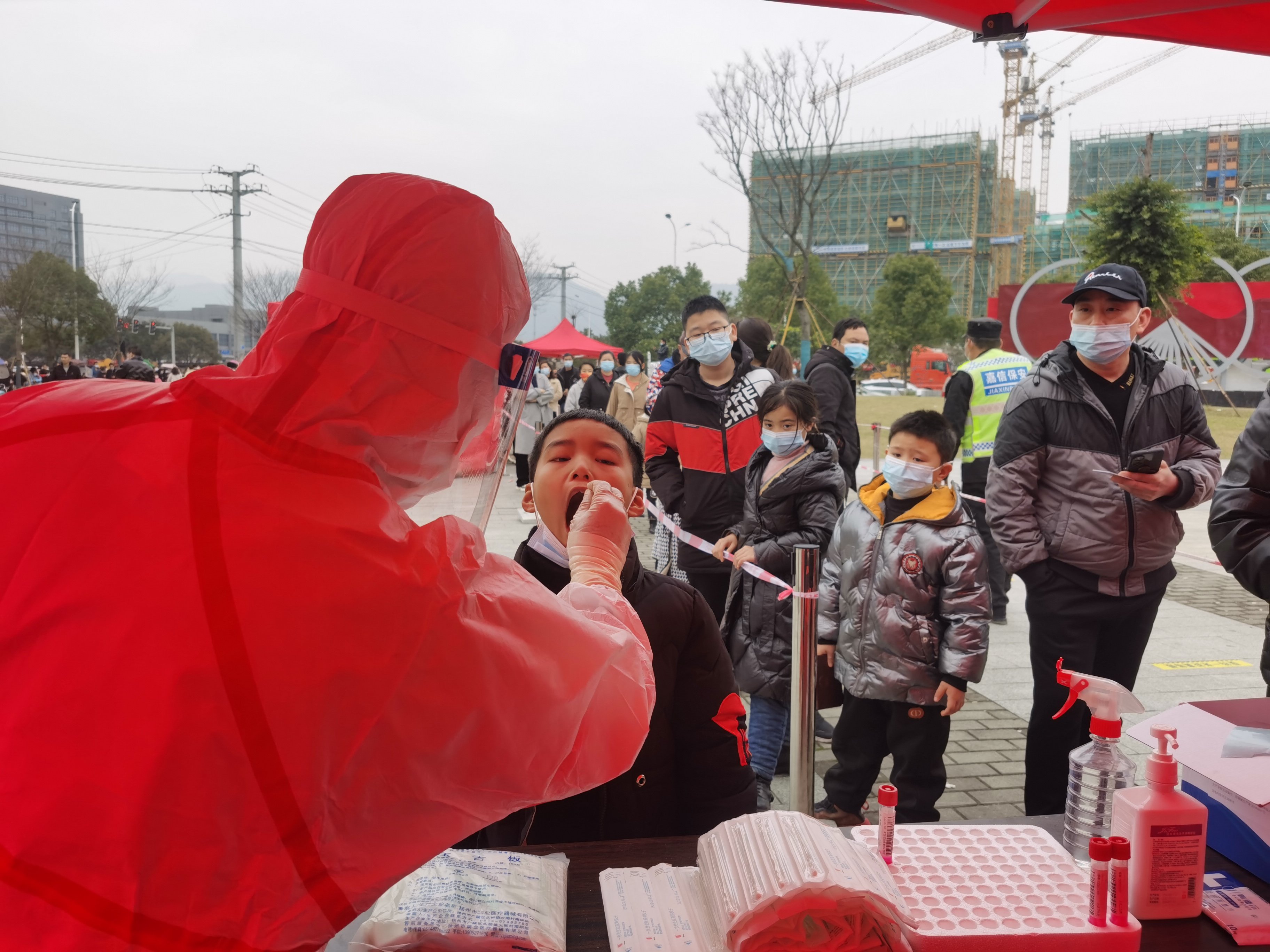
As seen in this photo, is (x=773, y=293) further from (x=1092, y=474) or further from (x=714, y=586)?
(x=1092, y=474)

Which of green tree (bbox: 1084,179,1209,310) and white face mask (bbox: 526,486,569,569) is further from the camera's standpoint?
green tree (bbox: 1084,179,1209,310)

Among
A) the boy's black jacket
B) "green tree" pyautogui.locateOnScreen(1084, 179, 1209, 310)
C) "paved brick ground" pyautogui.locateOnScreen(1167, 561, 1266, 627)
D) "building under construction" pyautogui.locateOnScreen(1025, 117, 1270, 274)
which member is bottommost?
"paved brick ground" pyautogui.locateOnScreen(1167, 561, 1266, 627)

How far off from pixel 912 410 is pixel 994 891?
739 cm

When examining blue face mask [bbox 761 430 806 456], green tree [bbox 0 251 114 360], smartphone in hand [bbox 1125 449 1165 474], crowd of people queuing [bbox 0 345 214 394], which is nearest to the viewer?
smartphone in hand [bbox 1125 449 1165 474]

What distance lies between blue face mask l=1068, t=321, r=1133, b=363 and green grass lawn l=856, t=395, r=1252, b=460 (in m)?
4.80

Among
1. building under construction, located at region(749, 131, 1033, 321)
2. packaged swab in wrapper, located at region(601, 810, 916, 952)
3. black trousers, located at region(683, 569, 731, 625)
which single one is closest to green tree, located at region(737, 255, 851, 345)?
building under construction, located at region(749, 131, 1033, 321)

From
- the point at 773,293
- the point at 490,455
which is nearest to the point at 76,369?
the point at 490,455

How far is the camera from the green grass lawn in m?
16.2

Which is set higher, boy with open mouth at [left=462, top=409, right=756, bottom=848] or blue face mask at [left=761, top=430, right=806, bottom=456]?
blue face mask at [left=761, top=430, right=806, bottom=456]

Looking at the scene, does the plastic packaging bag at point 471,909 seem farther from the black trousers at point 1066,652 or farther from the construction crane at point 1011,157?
the construction crane at point 1011,157

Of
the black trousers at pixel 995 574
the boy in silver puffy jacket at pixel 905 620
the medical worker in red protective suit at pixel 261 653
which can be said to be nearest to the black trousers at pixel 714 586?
the boy in silver puffy jacket at pixel 905 620

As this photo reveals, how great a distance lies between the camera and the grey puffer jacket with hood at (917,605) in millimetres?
2850

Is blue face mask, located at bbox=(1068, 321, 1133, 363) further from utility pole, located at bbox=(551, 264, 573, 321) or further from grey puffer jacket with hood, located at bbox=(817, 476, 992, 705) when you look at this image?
utility pole, located at bbox=(551, 264, 573, 321)

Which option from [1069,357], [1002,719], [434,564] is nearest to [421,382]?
[434,564]
